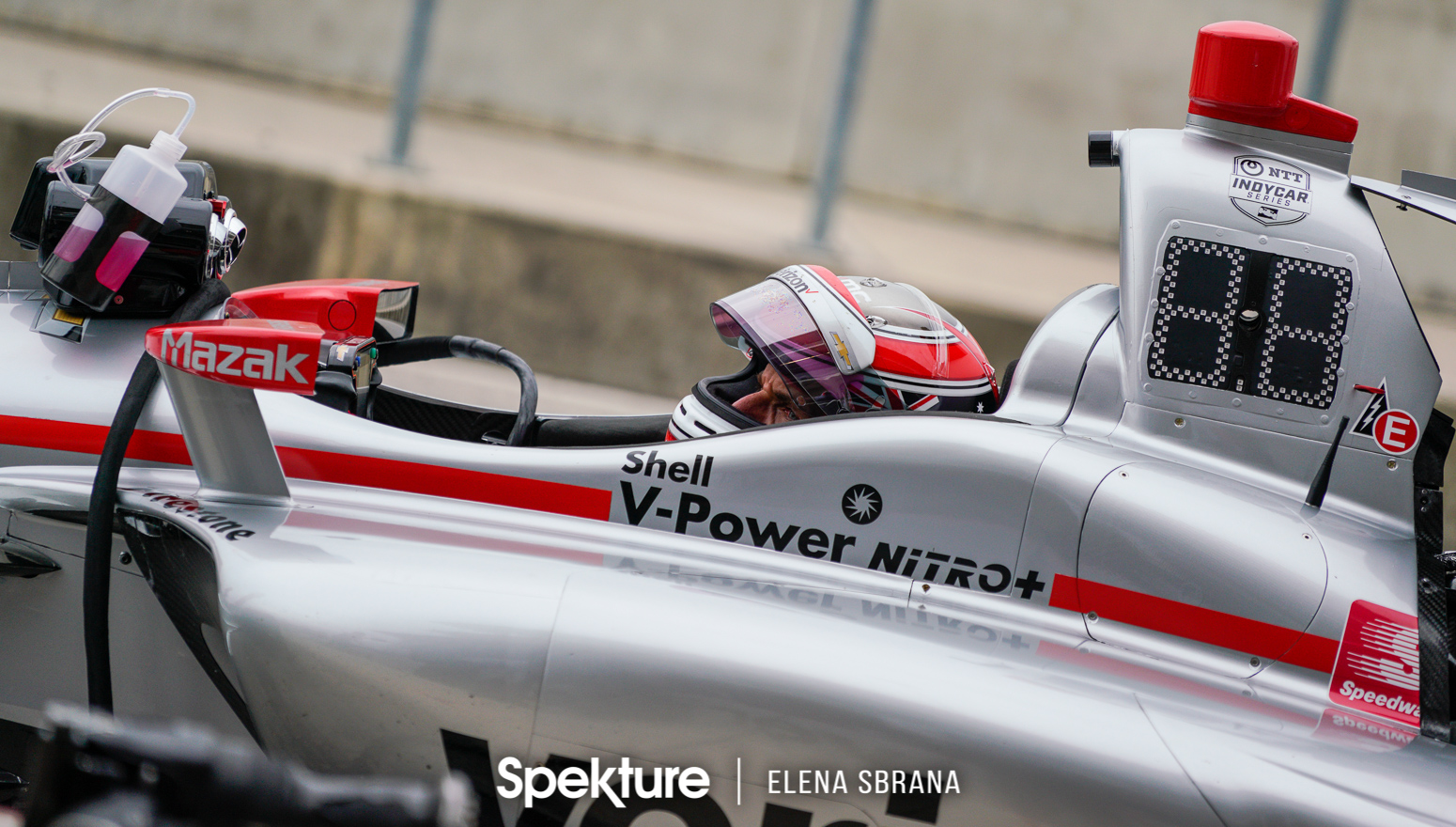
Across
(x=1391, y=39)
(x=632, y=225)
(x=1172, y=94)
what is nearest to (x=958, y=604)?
(x=632, y=225)

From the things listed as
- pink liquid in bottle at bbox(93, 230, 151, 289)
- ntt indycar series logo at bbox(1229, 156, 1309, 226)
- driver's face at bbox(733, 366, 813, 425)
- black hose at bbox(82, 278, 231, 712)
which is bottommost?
black hose at bbox(82, 278, 231, 712)

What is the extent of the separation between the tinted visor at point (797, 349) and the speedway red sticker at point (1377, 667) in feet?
3.05

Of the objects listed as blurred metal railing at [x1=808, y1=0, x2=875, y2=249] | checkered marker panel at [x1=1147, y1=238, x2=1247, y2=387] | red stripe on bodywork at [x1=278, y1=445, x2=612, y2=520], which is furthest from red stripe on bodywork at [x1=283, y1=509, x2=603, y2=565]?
blurred metal railing at [x1=808, y1=0, x2=875, y2=249]

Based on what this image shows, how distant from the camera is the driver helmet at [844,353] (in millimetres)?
2193

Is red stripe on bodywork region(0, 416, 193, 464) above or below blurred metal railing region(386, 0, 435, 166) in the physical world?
below

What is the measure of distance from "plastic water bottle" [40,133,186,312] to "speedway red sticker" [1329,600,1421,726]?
2.18m

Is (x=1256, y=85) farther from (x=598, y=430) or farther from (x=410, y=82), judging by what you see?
(x=410, y=82)

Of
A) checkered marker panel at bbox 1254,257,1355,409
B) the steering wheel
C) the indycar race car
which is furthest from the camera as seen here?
the steering wheel

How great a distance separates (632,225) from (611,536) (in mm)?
3818

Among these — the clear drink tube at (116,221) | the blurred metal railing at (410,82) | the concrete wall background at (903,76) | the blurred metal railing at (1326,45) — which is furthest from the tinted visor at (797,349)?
the concrete wall background at (903,76)

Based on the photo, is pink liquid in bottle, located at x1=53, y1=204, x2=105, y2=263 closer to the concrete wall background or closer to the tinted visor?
the tinted visor

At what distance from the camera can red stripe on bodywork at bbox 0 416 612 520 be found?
81.9 inches

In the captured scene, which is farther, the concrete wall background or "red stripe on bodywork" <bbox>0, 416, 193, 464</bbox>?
the concrete wall background

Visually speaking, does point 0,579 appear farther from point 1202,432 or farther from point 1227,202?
point 1227,202
